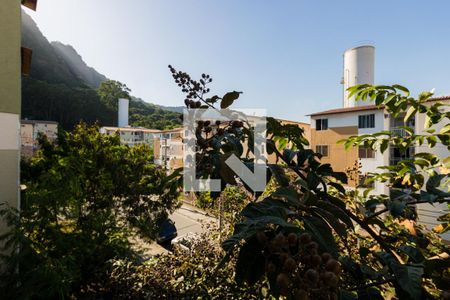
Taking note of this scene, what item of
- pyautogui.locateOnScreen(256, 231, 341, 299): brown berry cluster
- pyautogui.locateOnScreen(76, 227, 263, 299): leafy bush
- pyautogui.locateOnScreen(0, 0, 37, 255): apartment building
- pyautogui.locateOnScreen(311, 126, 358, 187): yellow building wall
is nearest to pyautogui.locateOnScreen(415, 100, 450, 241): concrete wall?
pyautogui.locateOnScreen(256, 231, 341, 299): brown berry cluster

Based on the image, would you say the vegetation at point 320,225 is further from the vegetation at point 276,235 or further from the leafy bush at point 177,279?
the leafy bush at point 177,279

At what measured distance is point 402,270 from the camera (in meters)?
0.70

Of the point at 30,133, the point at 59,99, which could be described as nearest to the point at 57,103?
the point at 59,99

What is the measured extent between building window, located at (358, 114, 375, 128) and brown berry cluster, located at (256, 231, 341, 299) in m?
16.5

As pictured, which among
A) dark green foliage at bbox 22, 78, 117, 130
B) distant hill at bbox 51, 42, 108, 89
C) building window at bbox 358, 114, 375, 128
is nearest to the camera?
building window at bbox 358, 114, 375, 128

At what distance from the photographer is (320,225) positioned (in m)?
Result: 0.67

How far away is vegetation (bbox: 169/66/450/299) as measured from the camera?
583mm

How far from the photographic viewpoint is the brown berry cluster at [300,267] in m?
0.55

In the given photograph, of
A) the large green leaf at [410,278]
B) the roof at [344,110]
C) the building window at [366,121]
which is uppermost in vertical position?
the roof at [344,110]

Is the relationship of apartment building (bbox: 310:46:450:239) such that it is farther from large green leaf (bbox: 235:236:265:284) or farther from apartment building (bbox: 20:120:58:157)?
apartment building (bbox: 20:120:58:157)

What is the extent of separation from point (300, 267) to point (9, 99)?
14.3ft

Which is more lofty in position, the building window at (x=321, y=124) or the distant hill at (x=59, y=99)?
the distant hill at (x=59, y=99)

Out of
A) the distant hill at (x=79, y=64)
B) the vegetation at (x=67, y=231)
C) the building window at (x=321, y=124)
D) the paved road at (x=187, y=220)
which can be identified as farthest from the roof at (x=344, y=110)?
the distant hill at (x=79, y=64)

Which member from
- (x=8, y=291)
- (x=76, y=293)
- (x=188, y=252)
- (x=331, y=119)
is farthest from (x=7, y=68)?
(x=331, y=119)
